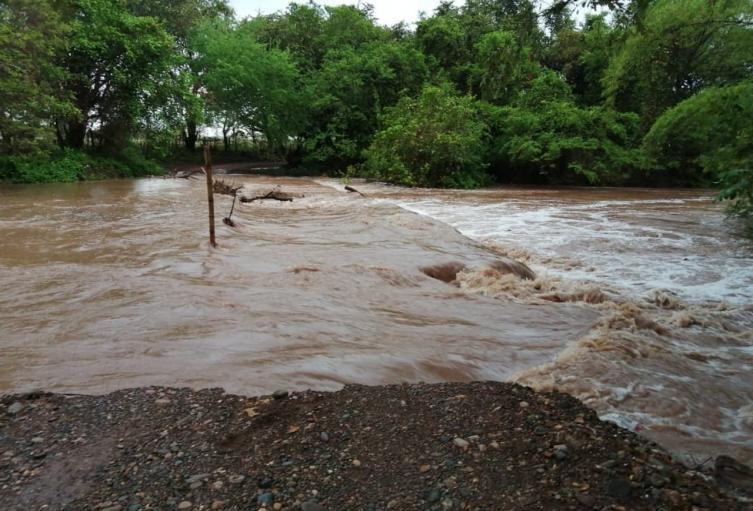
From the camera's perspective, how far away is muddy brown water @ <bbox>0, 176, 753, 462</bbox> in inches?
140

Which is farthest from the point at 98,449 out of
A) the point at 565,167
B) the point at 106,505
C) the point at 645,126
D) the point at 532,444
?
the point at 645,126

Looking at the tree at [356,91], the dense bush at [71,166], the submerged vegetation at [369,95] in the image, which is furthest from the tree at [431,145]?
the dense bush at [71,166]

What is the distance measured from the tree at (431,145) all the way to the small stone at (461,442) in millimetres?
18713

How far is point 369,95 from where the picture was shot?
2722 centimetres

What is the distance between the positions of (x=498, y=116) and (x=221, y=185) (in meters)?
14.3

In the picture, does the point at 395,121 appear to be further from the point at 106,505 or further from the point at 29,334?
the point at 106,505

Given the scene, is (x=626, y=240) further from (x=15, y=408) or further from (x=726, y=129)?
(x=15, y=408)

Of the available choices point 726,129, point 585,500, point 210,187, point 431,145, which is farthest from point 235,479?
point 431,145

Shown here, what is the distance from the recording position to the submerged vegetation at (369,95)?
50.3 ft

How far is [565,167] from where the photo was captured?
23266mm

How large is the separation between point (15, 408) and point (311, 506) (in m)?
1.94

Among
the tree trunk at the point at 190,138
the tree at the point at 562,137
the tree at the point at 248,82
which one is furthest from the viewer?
the tree trunk at the point at 190,138

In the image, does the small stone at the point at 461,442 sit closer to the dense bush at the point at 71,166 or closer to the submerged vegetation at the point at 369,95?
the submerged vegetation at the point at 369,95

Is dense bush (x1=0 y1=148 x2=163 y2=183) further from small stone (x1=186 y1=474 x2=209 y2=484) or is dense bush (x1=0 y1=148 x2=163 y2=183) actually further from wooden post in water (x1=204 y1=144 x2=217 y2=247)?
small stone (x1=186 y1=474 x2=209 y2=484)
